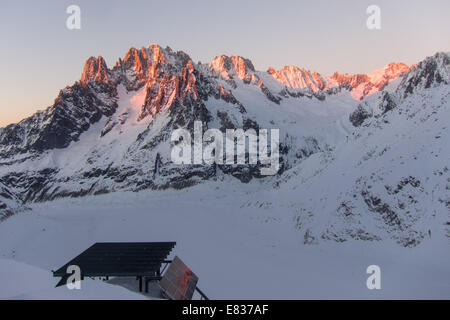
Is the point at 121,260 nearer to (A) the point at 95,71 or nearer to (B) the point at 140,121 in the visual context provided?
(B) the point at 140,121

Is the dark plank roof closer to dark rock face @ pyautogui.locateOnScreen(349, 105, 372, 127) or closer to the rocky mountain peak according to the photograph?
dark rock face @ pyautogui.locateOnScreen(349, 105, 372, 127)

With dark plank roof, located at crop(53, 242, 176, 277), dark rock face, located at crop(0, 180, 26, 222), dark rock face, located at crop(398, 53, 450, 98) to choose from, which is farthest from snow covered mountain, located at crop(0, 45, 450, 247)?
dark plank roof, located at crop(53, 242, 176, 277)

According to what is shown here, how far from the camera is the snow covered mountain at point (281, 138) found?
33781 millimetres

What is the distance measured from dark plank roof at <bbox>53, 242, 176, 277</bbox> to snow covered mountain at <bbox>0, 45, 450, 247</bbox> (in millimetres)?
18746

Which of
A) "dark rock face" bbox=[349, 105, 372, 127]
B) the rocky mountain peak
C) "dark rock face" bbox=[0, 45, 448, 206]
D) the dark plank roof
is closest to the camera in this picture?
the dark plank roof

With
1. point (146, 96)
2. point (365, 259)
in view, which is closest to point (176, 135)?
point (146, 96)

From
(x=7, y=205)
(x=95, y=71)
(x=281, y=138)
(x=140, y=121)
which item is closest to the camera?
(x=7, y=205)

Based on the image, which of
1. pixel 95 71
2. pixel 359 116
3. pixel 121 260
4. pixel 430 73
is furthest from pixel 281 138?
pixel 121 260

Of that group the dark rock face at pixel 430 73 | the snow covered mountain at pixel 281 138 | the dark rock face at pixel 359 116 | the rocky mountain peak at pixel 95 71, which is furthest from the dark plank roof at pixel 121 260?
the rocky mountain peak at pixel 95 71

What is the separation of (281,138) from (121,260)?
90819 mm

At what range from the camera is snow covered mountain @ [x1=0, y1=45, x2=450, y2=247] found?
33781mm

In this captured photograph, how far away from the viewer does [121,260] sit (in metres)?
18.8

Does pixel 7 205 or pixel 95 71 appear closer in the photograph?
pixel 7 205

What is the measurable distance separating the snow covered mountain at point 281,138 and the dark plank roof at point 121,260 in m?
18.7
